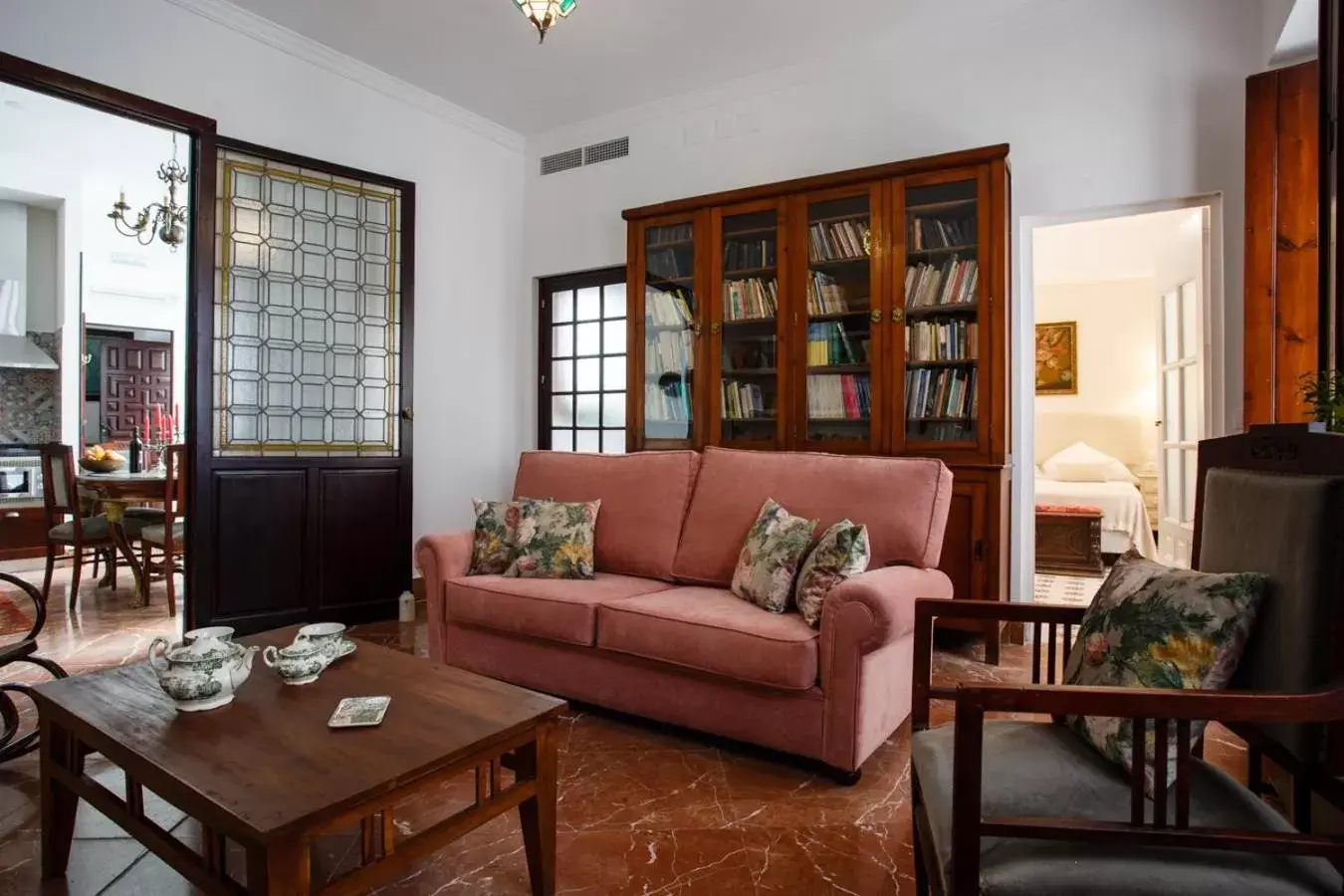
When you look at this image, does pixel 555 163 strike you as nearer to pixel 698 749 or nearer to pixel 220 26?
pixel 220 26

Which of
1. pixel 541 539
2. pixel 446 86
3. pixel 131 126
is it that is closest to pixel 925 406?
pixel 541 539

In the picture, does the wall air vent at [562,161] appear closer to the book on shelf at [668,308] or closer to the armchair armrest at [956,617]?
the book on shelf at [668,308]

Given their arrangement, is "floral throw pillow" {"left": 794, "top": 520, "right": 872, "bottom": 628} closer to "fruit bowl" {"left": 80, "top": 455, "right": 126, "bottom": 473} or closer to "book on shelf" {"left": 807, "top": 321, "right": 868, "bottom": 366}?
"book on shelf" {"left": 807, "top": 321, "right": 868, "bottom": 366}

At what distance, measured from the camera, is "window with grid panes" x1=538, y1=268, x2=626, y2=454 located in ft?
15.7

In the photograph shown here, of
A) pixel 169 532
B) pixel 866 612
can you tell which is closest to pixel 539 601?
pixel 866 612

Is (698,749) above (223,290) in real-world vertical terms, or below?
below

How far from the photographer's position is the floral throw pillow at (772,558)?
7.98ft

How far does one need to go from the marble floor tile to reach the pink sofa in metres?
0.12

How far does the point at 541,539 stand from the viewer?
3025 mm

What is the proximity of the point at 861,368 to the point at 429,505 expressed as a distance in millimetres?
2732

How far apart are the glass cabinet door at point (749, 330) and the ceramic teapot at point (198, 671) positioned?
262 cm

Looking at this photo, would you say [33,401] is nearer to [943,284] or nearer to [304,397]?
[304,397]

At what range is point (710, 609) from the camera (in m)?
2.43

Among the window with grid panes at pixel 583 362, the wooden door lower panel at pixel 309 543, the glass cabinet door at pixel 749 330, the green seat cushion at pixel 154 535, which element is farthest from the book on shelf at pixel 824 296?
the green seat cushion at pixel 154 535
